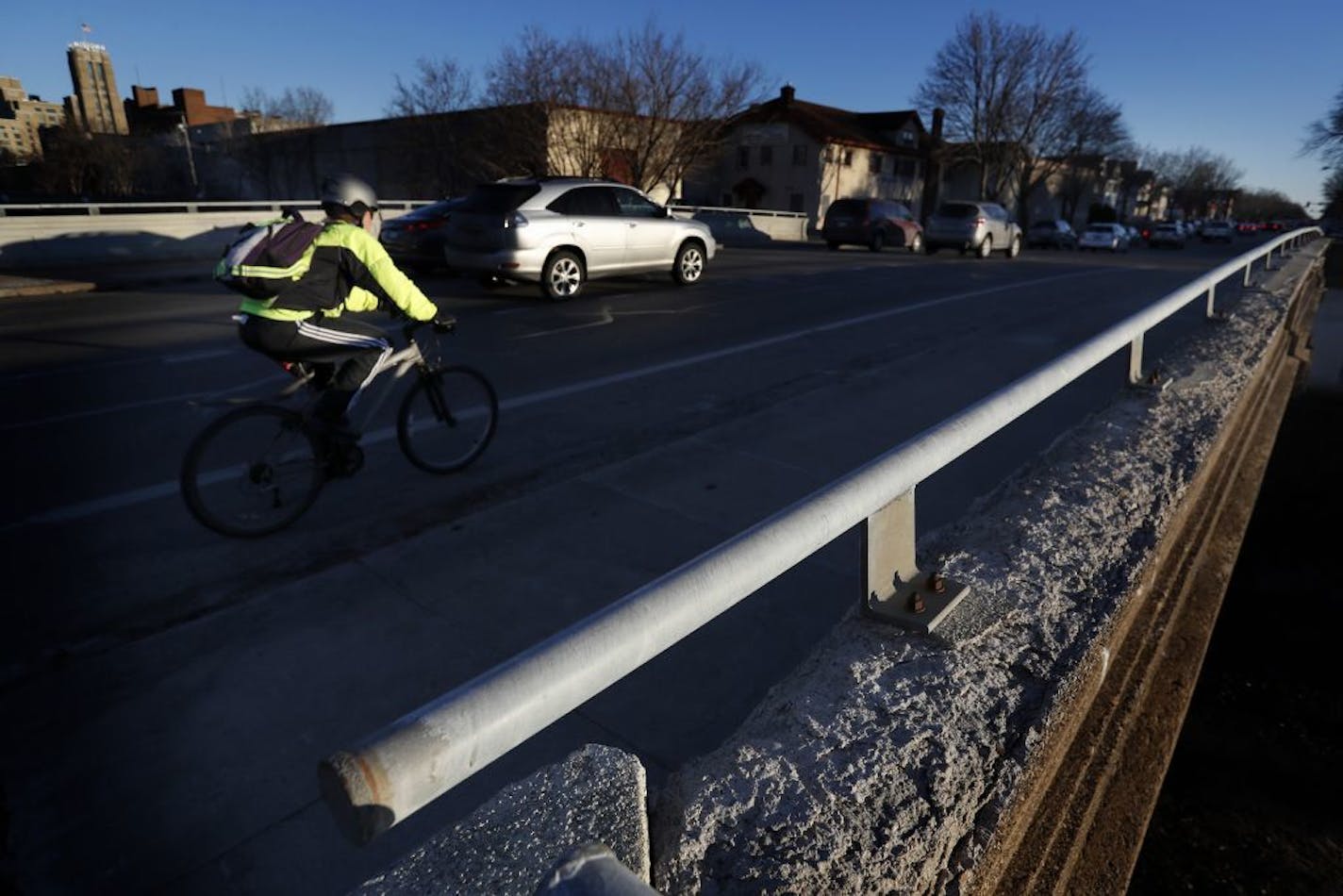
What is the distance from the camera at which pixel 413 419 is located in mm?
4867

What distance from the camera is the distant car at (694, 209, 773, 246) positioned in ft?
96.1

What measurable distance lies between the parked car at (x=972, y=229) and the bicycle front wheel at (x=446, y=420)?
23.1m

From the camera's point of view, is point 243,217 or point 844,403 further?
point 243,217

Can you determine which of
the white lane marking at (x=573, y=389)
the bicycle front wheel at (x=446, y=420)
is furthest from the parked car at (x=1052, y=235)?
the bicycle front wheel at (x=446, y=420)

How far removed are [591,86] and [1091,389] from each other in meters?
28.6

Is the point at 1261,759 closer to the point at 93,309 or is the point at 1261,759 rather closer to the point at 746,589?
the point at 746,589

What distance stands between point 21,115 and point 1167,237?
15113 centimetres

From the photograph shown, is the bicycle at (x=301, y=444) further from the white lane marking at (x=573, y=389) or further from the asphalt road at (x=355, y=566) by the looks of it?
the white lane marking at (x=573, y=389)

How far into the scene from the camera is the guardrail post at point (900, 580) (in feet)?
6.71

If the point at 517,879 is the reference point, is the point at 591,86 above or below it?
above

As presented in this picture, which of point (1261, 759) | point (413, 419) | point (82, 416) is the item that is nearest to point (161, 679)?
point (413, 419)

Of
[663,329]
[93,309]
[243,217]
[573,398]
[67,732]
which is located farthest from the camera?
[243,217]

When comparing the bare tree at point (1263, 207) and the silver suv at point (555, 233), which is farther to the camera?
the bare tree at point (1263, 207)

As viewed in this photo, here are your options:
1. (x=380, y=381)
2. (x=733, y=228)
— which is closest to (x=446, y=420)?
(x=380, y=381)
